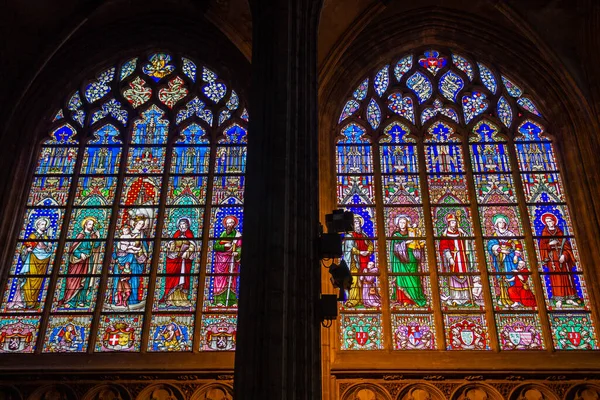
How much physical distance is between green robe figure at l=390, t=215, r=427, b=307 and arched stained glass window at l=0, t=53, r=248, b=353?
2.39 m

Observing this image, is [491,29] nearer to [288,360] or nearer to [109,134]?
[109,134]

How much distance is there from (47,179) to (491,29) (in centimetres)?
814

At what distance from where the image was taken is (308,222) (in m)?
7.42

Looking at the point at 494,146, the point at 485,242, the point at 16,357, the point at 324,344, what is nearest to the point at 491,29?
the point at 494,146

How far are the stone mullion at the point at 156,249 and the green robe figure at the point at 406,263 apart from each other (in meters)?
3.56

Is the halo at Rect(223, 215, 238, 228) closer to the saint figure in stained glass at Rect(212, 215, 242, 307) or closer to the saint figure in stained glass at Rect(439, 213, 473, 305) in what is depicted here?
the saint figure in stained glass at Rect(212, 215, 242, 307)

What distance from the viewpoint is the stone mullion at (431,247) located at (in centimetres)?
995

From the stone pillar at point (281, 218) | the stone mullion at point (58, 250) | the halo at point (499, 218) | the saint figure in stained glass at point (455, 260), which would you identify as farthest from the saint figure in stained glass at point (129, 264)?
the halo at point (499, 218)

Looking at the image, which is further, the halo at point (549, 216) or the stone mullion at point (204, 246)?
the halo at point (549, 216)

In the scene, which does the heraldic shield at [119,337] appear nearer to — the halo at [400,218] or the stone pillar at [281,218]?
the stone pillar at [281,218]

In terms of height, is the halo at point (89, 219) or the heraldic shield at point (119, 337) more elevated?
the halo at point (89, 219)

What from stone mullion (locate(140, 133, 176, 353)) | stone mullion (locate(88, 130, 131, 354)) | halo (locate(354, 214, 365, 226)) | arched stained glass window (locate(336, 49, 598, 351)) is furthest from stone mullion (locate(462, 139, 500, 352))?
stone mullion (locate(88, 130, 131, 354))

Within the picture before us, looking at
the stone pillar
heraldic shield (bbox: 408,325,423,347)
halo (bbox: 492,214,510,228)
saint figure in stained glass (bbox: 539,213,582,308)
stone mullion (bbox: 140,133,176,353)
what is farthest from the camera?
halo (bbox: 492,214,510,228)

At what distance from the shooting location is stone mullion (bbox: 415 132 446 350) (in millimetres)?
9953
